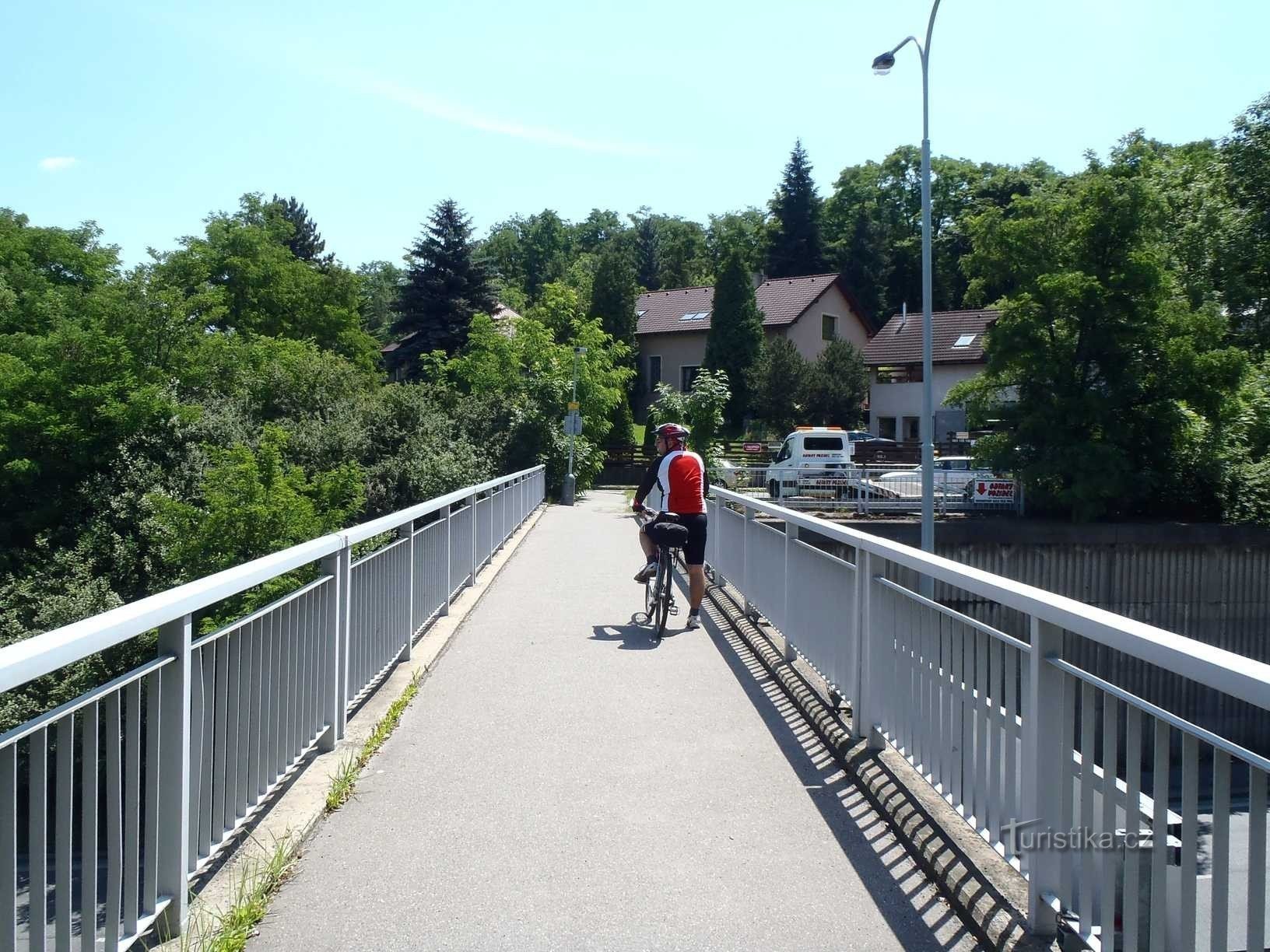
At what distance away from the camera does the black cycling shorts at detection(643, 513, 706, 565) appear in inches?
382

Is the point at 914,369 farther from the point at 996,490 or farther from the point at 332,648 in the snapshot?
the point at 332,648

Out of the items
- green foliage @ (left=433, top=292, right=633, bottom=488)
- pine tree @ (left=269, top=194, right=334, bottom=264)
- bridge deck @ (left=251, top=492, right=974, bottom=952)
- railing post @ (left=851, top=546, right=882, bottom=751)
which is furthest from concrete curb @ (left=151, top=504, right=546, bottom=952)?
pine tree @ (left=269, top=194, right=334, bottom=264)

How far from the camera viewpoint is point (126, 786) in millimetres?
3115

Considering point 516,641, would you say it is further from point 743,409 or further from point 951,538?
point 743,409

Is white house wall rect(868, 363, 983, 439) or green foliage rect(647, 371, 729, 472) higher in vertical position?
white house wall rect(868, 363, 983, 439)

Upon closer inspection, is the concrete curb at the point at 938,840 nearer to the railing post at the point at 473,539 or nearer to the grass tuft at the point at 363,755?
the grass tuft at the point at 363,755

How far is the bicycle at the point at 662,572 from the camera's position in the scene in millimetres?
9281

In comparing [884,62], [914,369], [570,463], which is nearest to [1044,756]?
Answer: [884,62]

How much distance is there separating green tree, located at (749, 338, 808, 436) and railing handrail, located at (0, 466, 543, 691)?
45310mm

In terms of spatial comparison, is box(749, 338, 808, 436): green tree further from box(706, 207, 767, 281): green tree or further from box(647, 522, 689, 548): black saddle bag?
box(647, 522, 689, 548): black saddle bag

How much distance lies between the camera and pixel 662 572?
937cm

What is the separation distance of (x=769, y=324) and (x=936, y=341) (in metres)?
8.62

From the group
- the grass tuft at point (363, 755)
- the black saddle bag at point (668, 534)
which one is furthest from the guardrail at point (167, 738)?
the black saddle bag at point (668, 534)

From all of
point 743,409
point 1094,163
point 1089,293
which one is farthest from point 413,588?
point 743,409
